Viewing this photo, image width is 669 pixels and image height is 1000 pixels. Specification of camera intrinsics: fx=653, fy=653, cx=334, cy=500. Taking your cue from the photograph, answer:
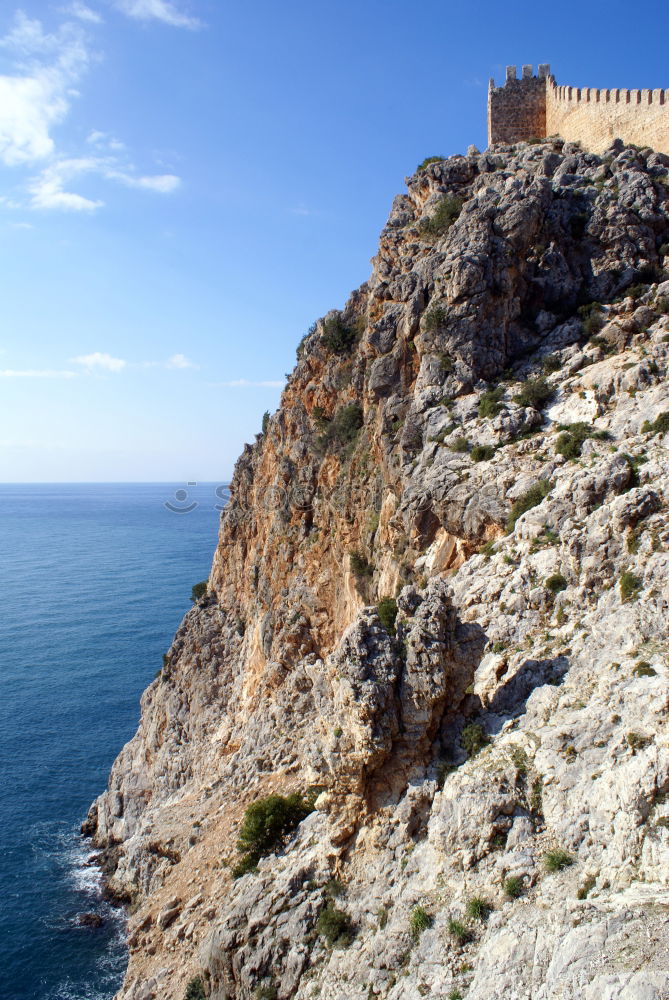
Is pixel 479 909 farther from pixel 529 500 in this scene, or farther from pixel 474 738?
pixel 529 500

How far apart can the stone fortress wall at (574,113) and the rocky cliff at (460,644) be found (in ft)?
6.86

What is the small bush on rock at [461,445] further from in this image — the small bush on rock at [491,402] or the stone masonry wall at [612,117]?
the stone masonry wall at [612,117]

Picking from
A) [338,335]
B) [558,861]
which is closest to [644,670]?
[558,861]

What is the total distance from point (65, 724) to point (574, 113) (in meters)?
53.0

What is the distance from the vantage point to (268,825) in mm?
20547

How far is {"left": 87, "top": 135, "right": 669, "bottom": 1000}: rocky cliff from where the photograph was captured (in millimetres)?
12320

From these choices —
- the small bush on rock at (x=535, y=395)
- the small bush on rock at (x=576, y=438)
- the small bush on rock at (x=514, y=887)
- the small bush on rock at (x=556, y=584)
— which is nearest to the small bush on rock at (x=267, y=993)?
the small bush on rock at (x=514, y=887)

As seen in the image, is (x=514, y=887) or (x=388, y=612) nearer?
(x=514, y=887)

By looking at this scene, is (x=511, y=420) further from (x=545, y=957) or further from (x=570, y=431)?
(x=545, y=957)

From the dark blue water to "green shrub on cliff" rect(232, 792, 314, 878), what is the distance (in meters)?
14.7

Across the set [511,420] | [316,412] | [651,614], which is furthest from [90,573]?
[651,614]

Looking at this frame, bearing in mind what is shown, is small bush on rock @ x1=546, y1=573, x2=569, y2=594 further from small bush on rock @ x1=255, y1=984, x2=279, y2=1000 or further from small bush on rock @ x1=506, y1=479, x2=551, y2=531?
small bush on rock @ x1=255, y1=984, x2=279, y2=1000

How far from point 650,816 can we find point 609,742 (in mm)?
1853

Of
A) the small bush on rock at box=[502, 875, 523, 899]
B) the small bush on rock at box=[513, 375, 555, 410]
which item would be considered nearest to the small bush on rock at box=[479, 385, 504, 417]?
the small bush on rock at box=[513, 375, 555, 410]
